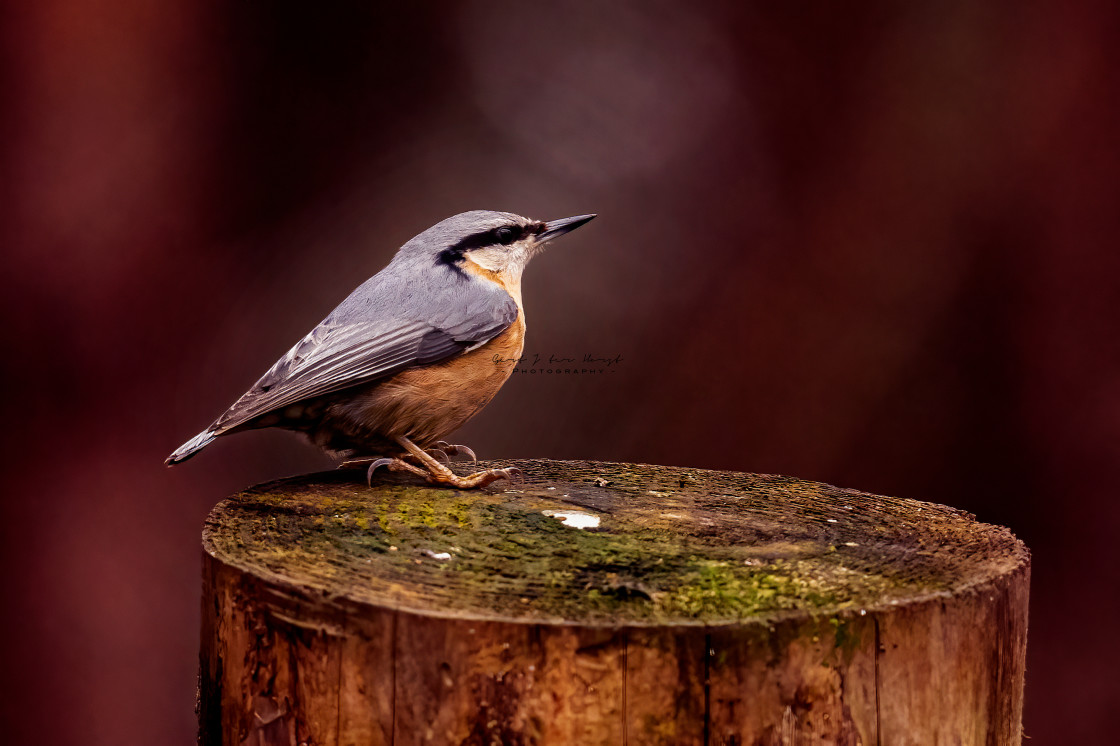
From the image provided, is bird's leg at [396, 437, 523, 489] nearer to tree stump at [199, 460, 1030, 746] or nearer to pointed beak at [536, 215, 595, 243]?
tree stump at [199, 460, 1030, 746]

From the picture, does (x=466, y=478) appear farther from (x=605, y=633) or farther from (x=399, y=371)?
(x=605, y=633)

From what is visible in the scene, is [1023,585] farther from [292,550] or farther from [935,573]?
[292,550]

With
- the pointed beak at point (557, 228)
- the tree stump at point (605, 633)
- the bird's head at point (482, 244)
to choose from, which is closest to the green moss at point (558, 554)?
the tree stump at point (605, 633)

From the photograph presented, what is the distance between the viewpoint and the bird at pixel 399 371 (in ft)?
6.20

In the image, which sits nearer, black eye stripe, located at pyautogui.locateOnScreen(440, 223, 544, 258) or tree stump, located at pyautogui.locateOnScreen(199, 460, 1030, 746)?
tree stump, located at pyautogui.locateOnScreen(199, 460, 1030, 746)

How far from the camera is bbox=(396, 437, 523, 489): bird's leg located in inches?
74.6

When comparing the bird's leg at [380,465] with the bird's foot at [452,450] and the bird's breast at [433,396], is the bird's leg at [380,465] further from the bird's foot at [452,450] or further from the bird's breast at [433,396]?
the bird's foot at [452,450]

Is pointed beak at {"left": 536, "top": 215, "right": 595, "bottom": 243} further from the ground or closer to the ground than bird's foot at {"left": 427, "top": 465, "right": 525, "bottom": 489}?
further from the ground

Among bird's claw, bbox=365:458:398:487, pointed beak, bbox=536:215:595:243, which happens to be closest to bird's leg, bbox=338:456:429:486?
bird's claw, bbox=365:458:398:487

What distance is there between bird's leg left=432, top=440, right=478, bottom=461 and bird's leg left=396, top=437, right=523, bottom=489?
254mm

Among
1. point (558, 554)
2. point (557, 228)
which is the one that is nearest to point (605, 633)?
point (558, 554)

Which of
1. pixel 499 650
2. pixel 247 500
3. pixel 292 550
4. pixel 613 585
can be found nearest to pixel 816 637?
pixel 613 585

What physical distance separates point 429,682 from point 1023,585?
829 mm

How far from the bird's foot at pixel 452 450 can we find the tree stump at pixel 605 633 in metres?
0.62
